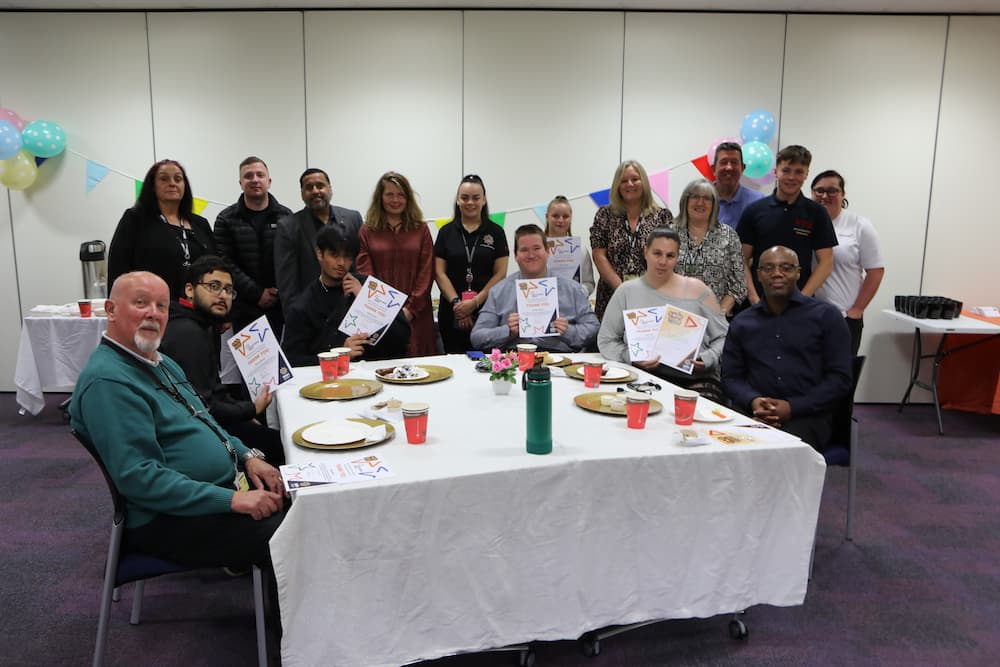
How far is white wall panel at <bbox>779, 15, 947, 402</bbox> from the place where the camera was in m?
5.14

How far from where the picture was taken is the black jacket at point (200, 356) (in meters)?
2.31

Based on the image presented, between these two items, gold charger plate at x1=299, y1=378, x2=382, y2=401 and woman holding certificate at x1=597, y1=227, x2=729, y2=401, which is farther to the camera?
woman holding certificate at x1=597, y1=227, x2=729, y2=401

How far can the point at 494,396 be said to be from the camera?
236cm

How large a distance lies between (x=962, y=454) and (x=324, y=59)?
5372 millimetres

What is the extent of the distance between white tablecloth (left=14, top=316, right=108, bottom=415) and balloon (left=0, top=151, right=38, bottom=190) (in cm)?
139

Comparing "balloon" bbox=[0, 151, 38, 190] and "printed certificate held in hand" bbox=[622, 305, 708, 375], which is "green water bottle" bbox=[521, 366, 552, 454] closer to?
"printed certificate held in hand" bbox=[622, 305, 708, 375]

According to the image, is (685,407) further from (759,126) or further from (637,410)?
(759,126)

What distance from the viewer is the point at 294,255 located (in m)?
3.69

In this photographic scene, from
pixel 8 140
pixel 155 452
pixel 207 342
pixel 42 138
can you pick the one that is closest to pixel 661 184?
pixel 207 342

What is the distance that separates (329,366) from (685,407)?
135cm

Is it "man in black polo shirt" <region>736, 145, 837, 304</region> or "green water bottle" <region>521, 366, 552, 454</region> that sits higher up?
"man in black polo shirt" <region>736, 145, 837, 304</region>

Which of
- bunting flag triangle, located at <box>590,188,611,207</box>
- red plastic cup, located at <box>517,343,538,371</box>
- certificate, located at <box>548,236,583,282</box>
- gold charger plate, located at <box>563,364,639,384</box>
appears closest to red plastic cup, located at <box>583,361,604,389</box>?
gold charger plate, located at <box>563,364,639,384</box>

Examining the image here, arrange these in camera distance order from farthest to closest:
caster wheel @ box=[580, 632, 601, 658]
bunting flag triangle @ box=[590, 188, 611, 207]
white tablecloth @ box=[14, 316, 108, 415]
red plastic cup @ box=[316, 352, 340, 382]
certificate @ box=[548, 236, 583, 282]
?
bunting flag triangle @ box=[590, 188, 611, 207] → white tablecloth @ box=[14, 316, 108, 415] → certificate @ box=[548, 236, 583, 282] → red plastic cup @ box=[316, 352, 340, 382] → caster wheel @ box=[580, 632, 601, 658]

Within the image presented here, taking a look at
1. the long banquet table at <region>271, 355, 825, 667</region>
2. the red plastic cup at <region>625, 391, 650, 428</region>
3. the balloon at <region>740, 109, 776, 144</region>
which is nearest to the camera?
the long banquet table at <region>271, 355, 825, 667</region>
